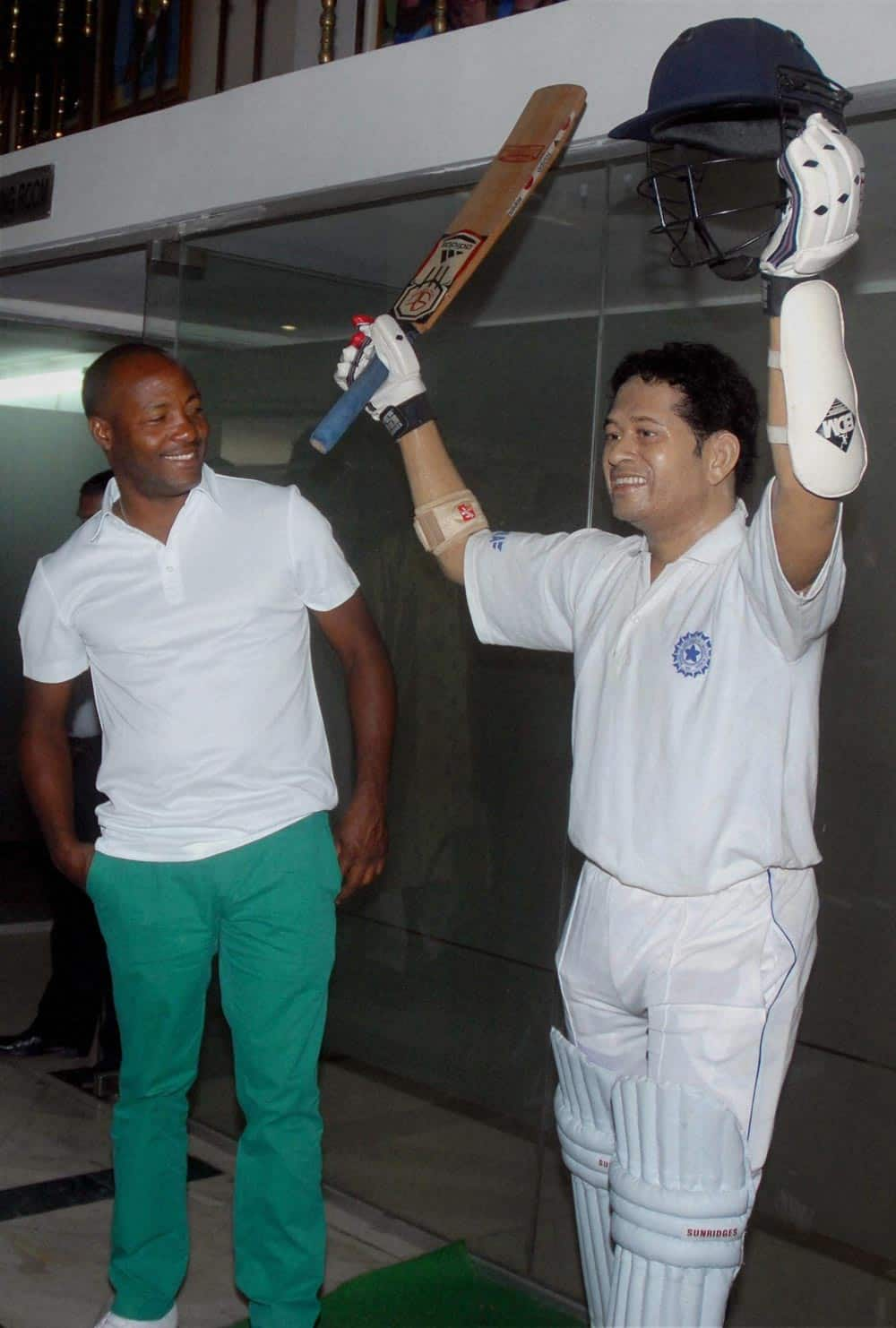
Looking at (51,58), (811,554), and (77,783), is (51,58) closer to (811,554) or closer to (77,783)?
(77,783)

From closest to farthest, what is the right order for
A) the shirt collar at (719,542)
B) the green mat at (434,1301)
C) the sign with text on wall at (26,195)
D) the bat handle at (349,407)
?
the shirt collar at (719,542)
the bat handle at (349,407)
the green mat at (434,1301)
the sign with text on wall at (26,195)

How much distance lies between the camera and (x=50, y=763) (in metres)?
2.42

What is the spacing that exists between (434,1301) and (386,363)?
63.9 inches

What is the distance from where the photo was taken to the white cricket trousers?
5.80ft

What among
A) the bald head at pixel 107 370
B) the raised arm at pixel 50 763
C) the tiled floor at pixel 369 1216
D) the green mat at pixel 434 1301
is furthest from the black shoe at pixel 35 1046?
the bald head at pixel 107 370

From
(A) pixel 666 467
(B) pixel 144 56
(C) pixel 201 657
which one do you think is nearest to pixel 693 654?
(A) pixel 666 467

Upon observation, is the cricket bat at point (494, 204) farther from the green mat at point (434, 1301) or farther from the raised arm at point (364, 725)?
the green mat at point (434, 1301)

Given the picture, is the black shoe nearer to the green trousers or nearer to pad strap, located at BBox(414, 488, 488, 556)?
the green trousers

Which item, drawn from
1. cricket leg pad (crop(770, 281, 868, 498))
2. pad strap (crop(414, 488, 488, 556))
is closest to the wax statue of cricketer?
cricket leg pad (crop(770, 281, 868, 498))

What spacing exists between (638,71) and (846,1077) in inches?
63.8

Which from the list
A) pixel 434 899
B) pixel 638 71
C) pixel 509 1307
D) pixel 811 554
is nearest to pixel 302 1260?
pixel 509 1307

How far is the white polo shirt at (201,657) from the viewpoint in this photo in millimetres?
2234

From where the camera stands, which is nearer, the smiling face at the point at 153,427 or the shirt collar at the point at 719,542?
the shirt collar at the point at 719,542

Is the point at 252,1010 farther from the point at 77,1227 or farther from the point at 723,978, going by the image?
the point at 77,1227
